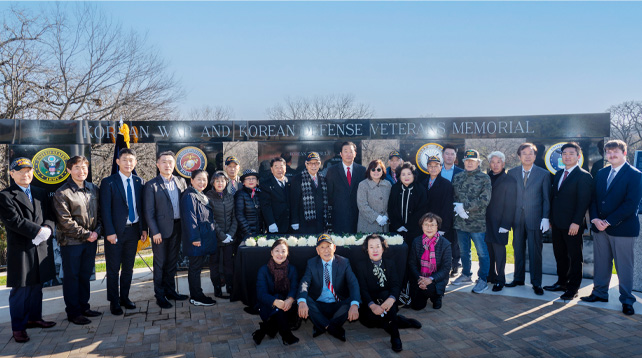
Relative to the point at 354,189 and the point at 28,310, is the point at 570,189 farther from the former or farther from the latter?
the point at 28,310

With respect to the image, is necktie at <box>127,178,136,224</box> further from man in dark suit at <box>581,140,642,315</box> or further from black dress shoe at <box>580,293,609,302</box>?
black dress shoe at <box>580,293,609,302</box>

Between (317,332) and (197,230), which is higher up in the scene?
(197,230)

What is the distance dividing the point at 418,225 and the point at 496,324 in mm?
1677

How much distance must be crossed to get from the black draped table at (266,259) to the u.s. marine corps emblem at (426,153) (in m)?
2.89

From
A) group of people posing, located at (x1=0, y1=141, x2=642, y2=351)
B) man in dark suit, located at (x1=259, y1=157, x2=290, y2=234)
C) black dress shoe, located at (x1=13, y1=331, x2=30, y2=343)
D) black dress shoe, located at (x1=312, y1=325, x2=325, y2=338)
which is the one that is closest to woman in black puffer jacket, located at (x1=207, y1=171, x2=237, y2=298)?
group of people posing, located at (x1=0, y1=141, x2=642, y2=351)

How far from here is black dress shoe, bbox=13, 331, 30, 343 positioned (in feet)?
13.7

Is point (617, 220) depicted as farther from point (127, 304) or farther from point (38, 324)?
point (38, 324)

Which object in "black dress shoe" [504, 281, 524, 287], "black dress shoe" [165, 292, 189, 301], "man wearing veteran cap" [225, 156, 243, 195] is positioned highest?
"man wearing veteran cap" [225, 156, 243, 195]

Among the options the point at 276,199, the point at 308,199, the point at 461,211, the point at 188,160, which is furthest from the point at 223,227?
the point at 461,211

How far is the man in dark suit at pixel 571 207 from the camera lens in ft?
17.3

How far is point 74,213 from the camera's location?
4586 millimetres

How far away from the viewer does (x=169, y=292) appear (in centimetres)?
557

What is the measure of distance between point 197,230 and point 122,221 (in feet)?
2.87

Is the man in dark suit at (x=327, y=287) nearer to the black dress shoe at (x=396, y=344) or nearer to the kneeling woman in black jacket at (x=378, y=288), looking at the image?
the kneeling woman in black jacket at (x=378, y=288)
